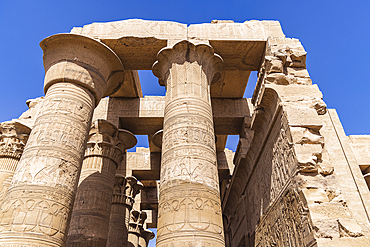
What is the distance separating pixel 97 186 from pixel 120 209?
10.5ft

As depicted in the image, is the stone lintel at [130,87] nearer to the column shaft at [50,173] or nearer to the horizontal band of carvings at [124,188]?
the horizontal band of carvings at [124,188]

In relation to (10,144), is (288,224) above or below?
below

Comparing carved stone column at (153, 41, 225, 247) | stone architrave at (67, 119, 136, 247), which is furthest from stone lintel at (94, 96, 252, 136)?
carved stone column at (153, 41, 225, 247)

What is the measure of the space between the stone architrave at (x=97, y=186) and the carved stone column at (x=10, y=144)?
2.18 metres

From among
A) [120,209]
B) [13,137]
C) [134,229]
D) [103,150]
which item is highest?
[13,137]

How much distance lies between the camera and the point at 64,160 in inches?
220

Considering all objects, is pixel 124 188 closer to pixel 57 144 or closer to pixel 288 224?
pixel 57 144

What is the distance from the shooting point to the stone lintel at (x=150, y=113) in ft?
35.4

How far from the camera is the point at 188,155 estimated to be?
5477 mm

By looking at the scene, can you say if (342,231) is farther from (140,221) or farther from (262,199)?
(140,221)

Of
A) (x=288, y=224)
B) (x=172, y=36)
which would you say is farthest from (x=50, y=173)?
(x=172, y=36)

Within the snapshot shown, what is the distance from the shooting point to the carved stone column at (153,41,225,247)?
4.70 meters

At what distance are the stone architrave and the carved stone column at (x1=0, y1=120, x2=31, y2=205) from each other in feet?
7.16

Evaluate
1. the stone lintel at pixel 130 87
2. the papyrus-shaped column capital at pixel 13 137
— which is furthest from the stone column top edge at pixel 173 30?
the papyrus-shaped column capital at pixel 13 137
